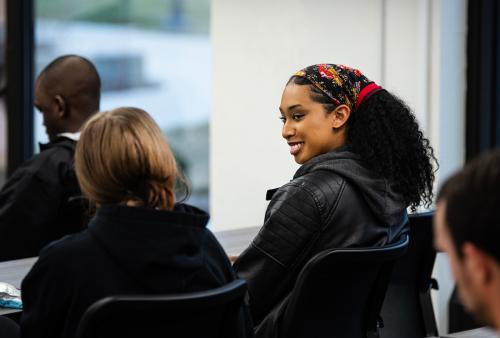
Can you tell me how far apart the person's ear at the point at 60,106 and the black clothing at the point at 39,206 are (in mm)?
275

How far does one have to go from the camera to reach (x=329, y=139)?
7.28ft

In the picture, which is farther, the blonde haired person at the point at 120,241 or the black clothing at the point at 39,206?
the black clothing at the point at 39,206

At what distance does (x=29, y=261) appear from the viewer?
8.36 ft

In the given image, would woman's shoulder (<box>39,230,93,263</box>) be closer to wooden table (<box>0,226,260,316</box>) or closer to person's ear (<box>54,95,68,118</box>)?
wooden table (<box>0,226,260,316</box>)

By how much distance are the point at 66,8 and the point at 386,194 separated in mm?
3654

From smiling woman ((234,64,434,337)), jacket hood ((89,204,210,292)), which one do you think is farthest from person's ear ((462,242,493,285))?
smiling woman ((234,64,434,337))

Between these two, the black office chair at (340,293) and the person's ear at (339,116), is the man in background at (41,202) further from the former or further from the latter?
the black office chair at (340,293)

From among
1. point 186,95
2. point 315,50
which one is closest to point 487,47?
point 315,50

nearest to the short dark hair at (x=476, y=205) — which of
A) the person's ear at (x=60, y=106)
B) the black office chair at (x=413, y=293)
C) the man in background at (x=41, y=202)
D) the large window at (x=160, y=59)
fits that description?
the black office chair at (x=413, y=293)

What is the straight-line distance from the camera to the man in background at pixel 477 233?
0.83m

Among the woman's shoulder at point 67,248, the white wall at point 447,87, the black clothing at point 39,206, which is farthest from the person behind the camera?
the white wall at point 447,87

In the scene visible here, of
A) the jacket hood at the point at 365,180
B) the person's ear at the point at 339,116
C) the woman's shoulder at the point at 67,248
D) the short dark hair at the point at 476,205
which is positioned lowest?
the woman's shoulder at the point at 67,248

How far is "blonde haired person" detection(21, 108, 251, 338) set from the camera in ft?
5.04

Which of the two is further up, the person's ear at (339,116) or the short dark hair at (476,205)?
the person's ear at (339,116)
